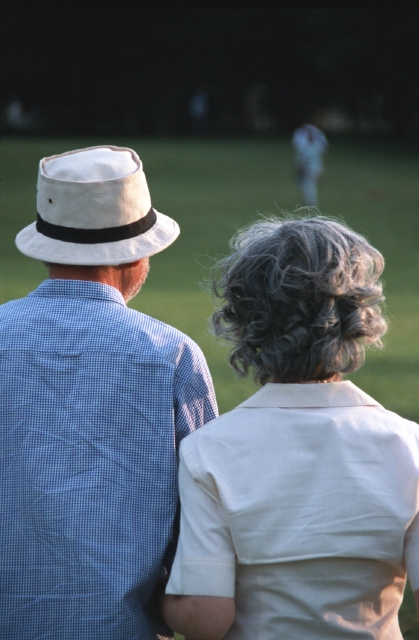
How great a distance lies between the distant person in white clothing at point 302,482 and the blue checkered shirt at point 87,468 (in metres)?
0.14

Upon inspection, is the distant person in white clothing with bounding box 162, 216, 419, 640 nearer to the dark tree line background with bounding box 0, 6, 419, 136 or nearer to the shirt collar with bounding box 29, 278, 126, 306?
the shirt collar with bounding box 29, 278, 126, 306

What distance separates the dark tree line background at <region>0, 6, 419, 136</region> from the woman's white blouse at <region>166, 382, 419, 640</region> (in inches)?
1706

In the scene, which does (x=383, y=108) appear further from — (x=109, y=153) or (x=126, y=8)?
(x=109, y=153)

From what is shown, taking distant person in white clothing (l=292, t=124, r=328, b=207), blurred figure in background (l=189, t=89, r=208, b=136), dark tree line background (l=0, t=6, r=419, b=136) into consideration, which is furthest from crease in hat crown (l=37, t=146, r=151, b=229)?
blurred figure in background (l=189, t=89, r=208, b=136)

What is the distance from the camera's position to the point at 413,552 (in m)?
1.85

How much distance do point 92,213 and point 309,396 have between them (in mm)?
802

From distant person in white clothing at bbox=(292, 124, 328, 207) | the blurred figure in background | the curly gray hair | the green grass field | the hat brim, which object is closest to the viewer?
the curly gray hair

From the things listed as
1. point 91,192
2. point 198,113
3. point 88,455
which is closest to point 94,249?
point 91,192

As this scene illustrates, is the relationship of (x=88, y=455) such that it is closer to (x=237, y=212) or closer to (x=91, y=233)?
(x=91, y=233)

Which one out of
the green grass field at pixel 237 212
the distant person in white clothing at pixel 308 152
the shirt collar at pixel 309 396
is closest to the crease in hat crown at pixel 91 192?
the green grass field at pixel 237 212

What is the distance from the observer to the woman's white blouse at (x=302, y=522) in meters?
1.85

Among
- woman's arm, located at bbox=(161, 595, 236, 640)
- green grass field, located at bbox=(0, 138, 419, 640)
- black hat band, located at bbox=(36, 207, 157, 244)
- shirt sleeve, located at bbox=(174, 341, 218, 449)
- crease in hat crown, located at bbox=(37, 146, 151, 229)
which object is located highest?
crease in hat crown, located at bbox=(37, 146, 151, 229)

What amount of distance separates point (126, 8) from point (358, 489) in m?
47.7

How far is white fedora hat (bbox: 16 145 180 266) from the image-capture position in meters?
2.32
